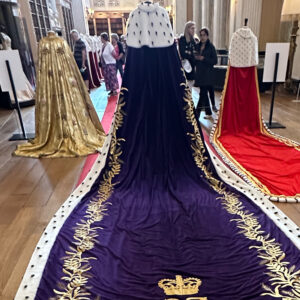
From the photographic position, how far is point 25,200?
2584mm

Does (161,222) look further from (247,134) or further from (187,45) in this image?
(187,45)

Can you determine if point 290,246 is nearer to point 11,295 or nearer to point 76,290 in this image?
point 76,290

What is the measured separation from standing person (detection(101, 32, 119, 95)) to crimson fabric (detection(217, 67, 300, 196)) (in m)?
3.92

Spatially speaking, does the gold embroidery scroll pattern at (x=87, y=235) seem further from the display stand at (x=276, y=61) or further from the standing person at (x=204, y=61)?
the display stand at (x=276, y=61)

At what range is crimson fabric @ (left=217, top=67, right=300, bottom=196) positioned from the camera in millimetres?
2705

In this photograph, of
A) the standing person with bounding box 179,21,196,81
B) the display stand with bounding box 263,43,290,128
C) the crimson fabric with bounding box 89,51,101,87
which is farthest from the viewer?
the crimson fabric with bounding box 89,51,101,87

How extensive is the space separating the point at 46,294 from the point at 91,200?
36.6 inches

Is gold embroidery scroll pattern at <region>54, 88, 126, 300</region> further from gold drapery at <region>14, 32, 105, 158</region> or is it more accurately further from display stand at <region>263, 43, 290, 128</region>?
display stand at <region>263, 43, 290, 128</region>

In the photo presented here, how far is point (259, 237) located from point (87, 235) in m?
1.17

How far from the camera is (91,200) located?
92.1 inches

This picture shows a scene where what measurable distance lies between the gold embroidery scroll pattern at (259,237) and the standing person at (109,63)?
4.86m

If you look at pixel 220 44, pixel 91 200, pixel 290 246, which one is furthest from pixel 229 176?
pixel 220 44

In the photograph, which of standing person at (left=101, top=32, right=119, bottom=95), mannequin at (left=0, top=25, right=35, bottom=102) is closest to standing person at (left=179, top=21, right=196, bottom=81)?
standing person at (left=101, top=32, right=119, bottom=95)

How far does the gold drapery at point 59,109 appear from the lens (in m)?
3.52
